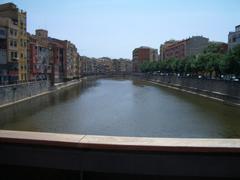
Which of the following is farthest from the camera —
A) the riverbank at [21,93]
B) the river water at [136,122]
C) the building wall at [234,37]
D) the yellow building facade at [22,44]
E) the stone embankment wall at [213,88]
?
the building wall at [234,37]

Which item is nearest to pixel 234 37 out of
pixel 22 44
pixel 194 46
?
pixel 22 44

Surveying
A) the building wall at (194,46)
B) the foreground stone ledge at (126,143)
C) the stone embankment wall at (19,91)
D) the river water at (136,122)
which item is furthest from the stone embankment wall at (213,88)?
the building wall at (194,46)

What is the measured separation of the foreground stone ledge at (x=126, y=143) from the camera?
4.27 m

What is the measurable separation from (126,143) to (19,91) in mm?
43307

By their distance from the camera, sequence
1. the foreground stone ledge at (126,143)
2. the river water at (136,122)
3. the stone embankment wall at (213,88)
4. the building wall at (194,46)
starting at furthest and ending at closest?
the building wall at (194,46)
the stone embankment wall at (213,88)
the river water at (136,122)
the foreground stone ledge at (126,143)

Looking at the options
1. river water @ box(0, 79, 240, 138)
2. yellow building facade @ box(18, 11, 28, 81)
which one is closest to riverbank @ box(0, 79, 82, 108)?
river water @ box(0, 79, 240, 138)

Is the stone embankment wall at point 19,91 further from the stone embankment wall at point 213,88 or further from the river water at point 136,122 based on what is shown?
Result: the stone embankment wall at point 213,88

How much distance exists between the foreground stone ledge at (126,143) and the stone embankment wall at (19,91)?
35790 mm

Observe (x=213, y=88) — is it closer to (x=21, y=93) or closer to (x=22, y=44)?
(x=21, y=93)

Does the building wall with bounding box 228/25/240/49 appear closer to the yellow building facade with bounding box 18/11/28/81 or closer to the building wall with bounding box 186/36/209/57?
the building wall with bounding box 186/36/209/57

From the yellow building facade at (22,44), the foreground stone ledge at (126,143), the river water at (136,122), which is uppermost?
the yellow building facade at (22,44)

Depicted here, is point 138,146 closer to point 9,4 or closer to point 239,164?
point 239,164

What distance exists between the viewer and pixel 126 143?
4.41 metres

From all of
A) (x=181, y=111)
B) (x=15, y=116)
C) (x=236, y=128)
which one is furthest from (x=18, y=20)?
(x=236, y=128)
